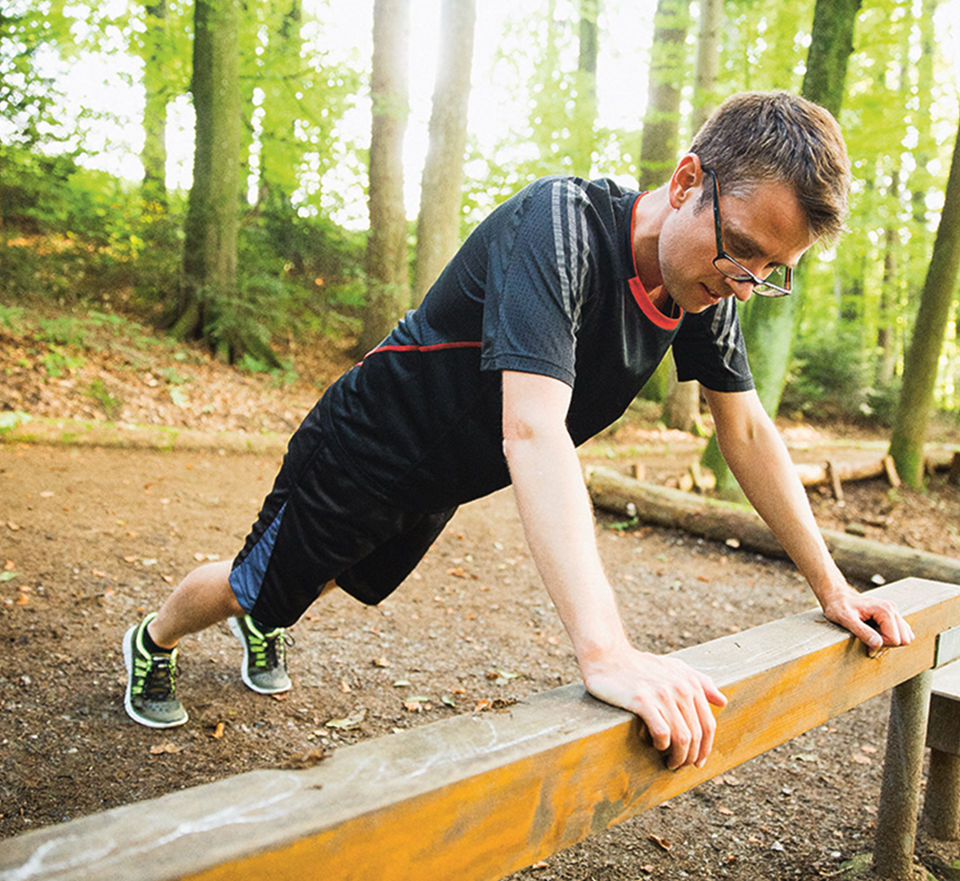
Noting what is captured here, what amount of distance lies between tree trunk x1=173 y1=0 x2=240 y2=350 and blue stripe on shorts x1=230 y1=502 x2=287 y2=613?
322 inches

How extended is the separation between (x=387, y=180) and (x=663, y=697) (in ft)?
33.4

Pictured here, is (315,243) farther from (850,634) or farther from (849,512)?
(850,634)

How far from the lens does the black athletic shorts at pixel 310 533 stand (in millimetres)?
2049

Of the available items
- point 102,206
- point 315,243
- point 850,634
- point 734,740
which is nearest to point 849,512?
point 850,634

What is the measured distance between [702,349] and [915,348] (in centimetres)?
782

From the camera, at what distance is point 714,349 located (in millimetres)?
2023

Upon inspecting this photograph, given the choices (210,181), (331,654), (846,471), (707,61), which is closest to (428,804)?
(331,654)

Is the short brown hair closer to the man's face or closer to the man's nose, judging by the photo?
the man's face

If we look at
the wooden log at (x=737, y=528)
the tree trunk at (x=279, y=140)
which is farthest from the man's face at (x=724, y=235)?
the tree trunk at (x=279, y=140)

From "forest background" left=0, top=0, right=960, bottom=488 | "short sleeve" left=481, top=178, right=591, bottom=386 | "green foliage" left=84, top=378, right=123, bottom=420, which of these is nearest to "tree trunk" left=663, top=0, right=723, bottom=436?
"forest background" left=0, top=0, right=960, bottom=488

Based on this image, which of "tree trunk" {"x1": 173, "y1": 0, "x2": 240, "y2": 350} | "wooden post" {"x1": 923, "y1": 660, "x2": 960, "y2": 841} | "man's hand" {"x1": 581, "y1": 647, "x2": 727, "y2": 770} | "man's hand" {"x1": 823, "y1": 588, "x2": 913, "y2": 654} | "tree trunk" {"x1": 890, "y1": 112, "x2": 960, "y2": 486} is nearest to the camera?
"man's hand" {"x1": 581, "y1": 647, "x2": 727, "y2": 770}

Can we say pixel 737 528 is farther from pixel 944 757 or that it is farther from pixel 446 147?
pixel 446 147

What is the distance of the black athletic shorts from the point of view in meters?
2.05

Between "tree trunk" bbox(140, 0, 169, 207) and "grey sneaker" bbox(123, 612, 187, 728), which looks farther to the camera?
"tree trunk" bbox(140, 0, 169, 207)
